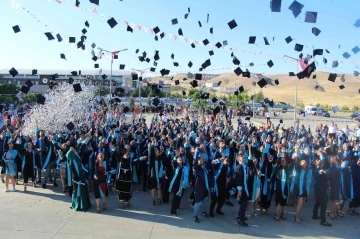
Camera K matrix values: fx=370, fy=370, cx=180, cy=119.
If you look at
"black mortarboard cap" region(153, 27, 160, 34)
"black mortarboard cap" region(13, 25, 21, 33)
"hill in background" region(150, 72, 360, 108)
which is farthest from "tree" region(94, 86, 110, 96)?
"black mortarboard cap" region(13, 25, 21, 33)

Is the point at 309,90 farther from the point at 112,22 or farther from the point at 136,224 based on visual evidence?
the point at 136,224

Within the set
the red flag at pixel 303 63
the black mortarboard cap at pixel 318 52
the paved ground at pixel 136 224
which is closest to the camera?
the paved ground at pixel 136 224

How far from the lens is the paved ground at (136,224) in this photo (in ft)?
24.6

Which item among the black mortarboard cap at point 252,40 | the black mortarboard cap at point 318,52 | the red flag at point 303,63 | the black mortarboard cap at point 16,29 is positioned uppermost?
the red flag at point 303,63

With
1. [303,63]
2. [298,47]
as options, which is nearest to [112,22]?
[298,47]

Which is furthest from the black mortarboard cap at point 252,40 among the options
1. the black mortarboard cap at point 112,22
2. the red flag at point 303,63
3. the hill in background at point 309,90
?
the hill in background at point 309,90

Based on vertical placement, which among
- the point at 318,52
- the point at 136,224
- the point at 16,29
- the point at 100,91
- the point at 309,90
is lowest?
the point at 136,224

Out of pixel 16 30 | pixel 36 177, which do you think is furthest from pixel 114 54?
pixel 36 177

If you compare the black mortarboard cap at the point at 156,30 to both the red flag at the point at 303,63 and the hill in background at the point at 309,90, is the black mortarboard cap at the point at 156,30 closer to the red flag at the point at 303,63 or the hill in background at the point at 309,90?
the red flag at the point at 303,63

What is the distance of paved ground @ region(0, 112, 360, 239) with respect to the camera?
7492mm

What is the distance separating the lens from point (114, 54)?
1100 inches

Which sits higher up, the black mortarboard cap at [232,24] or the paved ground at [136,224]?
the black mortarboard cap at [232,24]

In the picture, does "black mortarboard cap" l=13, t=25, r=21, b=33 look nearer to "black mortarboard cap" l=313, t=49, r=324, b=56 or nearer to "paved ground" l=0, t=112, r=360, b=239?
"paved ground" l=0, t=112, r=360, b=239

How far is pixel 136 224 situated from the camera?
8.05 metres
